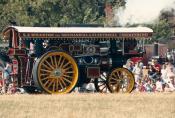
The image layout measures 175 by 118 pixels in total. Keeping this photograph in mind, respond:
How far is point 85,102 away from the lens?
20.2 meters

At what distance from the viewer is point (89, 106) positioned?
1917 cm

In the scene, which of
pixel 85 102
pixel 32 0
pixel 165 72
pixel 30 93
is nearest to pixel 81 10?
pixel 32 0

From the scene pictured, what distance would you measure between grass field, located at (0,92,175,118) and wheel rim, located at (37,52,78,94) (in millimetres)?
978

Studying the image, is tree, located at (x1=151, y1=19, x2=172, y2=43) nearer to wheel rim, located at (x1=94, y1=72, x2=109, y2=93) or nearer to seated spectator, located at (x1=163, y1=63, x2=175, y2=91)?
seated spectator, located at (x1=163, y1=63, x2=175, y2=91)

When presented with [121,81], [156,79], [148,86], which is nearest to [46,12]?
[156,79]

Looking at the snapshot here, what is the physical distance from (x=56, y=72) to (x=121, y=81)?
7.75 feet

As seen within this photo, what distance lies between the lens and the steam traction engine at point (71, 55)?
906 inches

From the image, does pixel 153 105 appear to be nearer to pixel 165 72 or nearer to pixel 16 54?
pixel 16 54

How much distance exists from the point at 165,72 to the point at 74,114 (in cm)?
1213

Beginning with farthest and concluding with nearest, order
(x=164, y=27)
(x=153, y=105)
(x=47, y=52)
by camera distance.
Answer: (x=164, y=27), (x=47, y=52), (x=153, y=105)

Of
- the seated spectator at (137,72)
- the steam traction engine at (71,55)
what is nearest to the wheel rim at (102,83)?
the steam traction engine at (71,55)

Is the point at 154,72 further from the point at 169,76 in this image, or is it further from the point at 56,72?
the point at 56,72

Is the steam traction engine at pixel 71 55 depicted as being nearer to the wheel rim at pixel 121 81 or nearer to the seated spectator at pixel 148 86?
the wheel rim at pixel 121 81

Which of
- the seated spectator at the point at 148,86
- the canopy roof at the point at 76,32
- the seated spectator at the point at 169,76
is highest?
the canopy roof at the point at 76,32
